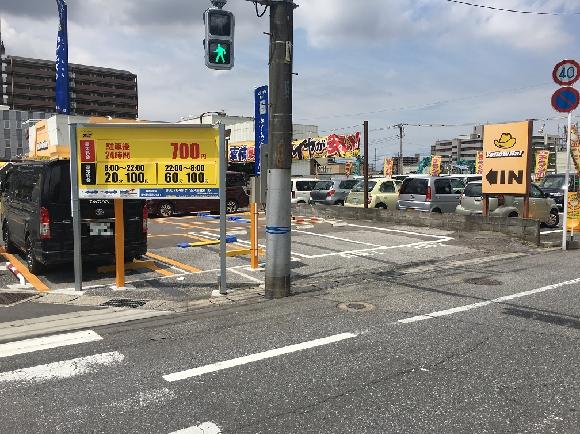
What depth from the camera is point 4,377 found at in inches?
164

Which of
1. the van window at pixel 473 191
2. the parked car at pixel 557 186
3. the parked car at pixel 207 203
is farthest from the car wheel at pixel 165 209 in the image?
the parked car at pixel 557 186

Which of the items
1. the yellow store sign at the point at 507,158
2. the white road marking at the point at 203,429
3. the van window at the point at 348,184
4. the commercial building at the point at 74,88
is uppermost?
the commercial building at the point at 74,88

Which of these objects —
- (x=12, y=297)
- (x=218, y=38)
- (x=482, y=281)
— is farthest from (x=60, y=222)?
(x=482, y=281)

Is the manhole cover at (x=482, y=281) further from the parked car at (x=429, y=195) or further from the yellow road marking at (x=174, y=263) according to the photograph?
the parked car at (x=429, y=195)

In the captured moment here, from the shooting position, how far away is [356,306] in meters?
6.43

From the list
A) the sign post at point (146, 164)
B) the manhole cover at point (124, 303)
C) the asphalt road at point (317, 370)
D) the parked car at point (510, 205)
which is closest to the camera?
the asphalt road at point (317, 370)

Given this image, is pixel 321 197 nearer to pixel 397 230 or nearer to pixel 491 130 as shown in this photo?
pixel 397 230

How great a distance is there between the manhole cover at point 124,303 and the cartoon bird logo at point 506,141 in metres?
10.4

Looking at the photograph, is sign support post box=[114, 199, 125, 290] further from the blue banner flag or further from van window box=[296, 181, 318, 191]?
the blue banner flag

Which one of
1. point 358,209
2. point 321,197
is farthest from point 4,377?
point 321,197

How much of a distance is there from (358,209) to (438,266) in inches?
334

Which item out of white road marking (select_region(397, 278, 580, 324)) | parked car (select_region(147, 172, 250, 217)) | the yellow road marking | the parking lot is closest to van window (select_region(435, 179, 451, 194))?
the parking lot

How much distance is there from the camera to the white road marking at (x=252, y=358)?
414 centimetres

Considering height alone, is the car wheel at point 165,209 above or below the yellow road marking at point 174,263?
above
